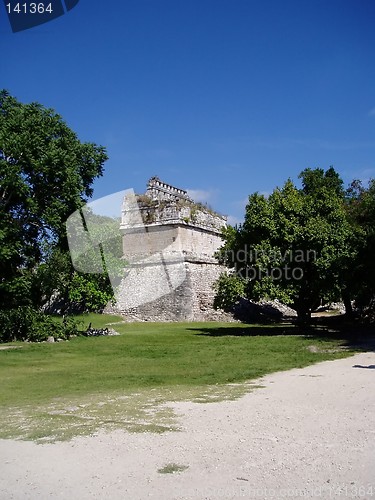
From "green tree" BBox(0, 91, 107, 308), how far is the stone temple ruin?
9.98 m

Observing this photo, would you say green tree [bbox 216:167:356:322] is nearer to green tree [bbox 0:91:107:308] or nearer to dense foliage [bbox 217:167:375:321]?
dense foliage [bbox 217:167:375:321]

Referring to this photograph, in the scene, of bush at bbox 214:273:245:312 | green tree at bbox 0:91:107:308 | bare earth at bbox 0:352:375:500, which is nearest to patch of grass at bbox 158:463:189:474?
bare earth at bbox 0:352:375:500

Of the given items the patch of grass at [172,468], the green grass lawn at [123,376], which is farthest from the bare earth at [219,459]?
the green grass lawn at [123,376]

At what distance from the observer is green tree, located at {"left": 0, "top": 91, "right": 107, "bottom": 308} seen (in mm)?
18062

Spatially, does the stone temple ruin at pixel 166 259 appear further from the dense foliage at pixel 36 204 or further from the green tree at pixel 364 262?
the green tree at pixel 364 262

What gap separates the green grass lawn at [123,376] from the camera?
6.38 m

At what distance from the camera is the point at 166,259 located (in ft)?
102

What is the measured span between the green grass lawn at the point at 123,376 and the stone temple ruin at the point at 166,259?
37.0ft

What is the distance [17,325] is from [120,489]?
52.8ft

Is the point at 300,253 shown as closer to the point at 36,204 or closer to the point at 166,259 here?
the point at 36,204

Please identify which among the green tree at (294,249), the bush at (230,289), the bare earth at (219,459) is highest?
the green tree at (294,249)

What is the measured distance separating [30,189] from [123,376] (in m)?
11.1

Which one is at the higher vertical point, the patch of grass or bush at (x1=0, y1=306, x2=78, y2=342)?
bush at (x1=0, y1=306, x2=78, y2=342)

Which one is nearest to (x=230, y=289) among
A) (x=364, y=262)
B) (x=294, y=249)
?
(x=294, y=249)
